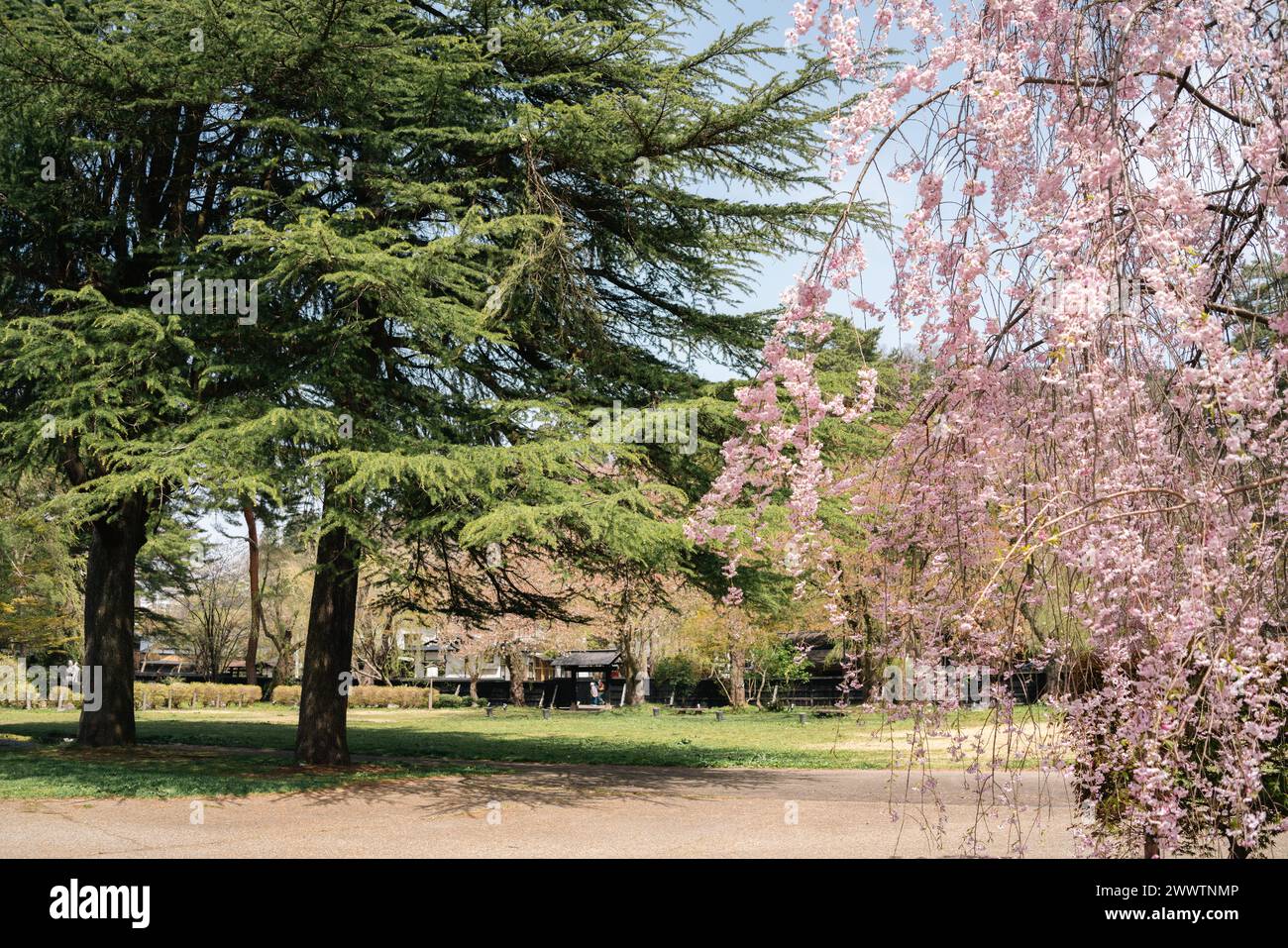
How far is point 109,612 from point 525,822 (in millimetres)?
9972

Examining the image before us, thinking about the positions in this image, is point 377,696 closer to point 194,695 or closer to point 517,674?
point 517,674

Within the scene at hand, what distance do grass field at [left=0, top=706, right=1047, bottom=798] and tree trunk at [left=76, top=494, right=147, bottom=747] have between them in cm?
69

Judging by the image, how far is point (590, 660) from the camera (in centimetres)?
4619

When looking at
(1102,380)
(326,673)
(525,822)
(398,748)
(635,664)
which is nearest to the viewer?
(1102,380)

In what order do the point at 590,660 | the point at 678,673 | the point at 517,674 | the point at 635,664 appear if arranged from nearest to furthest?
the point at 635,664, the point at 517,674, the point at 678,673, the point at 590,660

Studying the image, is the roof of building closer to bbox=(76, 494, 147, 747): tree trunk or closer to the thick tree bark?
the thick tree bark

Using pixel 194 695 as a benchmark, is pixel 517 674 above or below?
above

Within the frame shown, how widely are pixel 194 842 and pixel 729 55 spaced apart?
33.8 feet

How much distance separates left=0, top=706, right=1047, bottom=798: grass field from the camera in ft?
40.3

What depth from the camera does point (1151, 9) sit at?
358cm

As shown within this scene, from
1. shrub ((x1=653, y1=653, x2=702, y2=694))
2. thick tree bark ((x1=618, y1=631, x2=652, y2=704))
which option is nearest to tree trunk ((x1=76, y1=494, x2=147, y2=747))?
thick tree bark ((x1=618, y1=631, x2=652, y2=704))

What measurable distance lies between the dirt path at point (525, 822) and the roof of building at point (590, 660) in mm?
32469

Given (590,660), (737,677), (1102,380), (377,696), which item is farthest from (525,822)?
(590,660)

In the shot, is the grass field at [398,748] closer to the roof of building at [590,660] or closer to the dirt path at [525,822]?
the dirt path at [525,822]
